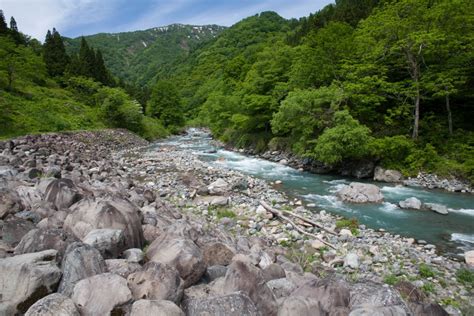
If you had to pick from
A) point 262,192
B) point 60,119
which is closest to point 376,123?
point 262,192

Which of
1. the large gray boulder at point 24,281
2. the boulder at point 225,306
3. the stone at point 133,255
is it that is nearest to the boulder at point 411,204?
the boulder at point 225,306

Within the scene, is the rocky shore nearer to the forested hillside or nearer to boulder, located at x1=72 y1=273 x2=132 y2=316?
boulder, located at x1=72 y1=273 x2=132 y2=316

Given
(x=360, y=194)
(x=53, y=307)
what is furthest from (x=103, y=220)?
(x=360, y=194)

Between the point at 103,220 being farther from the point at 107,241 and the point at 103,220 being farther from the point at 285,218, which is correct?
the point at 285,218

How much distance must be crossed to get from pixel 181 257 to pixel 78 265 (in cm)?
151

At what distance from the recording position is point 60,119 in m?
30.8

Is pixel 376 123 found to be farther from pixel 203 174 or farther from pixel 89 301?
pixel 89 301

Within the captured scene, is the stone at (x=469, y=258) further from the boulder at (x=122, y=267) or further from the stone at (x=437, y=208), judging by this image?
the boulder at (x=122, y=267)

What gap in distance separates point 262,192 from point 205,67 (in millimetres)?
111824

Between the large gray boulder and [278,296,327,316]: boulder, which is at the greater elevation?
the large gray boulder

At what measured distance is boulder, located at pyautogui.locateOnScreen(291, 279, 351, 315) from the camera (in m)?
4.36

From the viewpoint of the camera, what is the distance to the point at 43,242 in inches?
191

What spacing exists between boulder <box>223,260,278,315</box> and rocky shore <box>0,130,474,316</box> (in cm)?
2

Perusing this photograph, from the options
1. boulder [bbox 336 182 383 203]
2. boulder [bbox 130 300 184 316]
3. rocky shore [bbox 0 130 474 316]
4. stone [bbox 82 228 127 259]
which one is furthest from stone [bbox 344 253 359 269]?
boulder [bbox 336 182 383 203]
